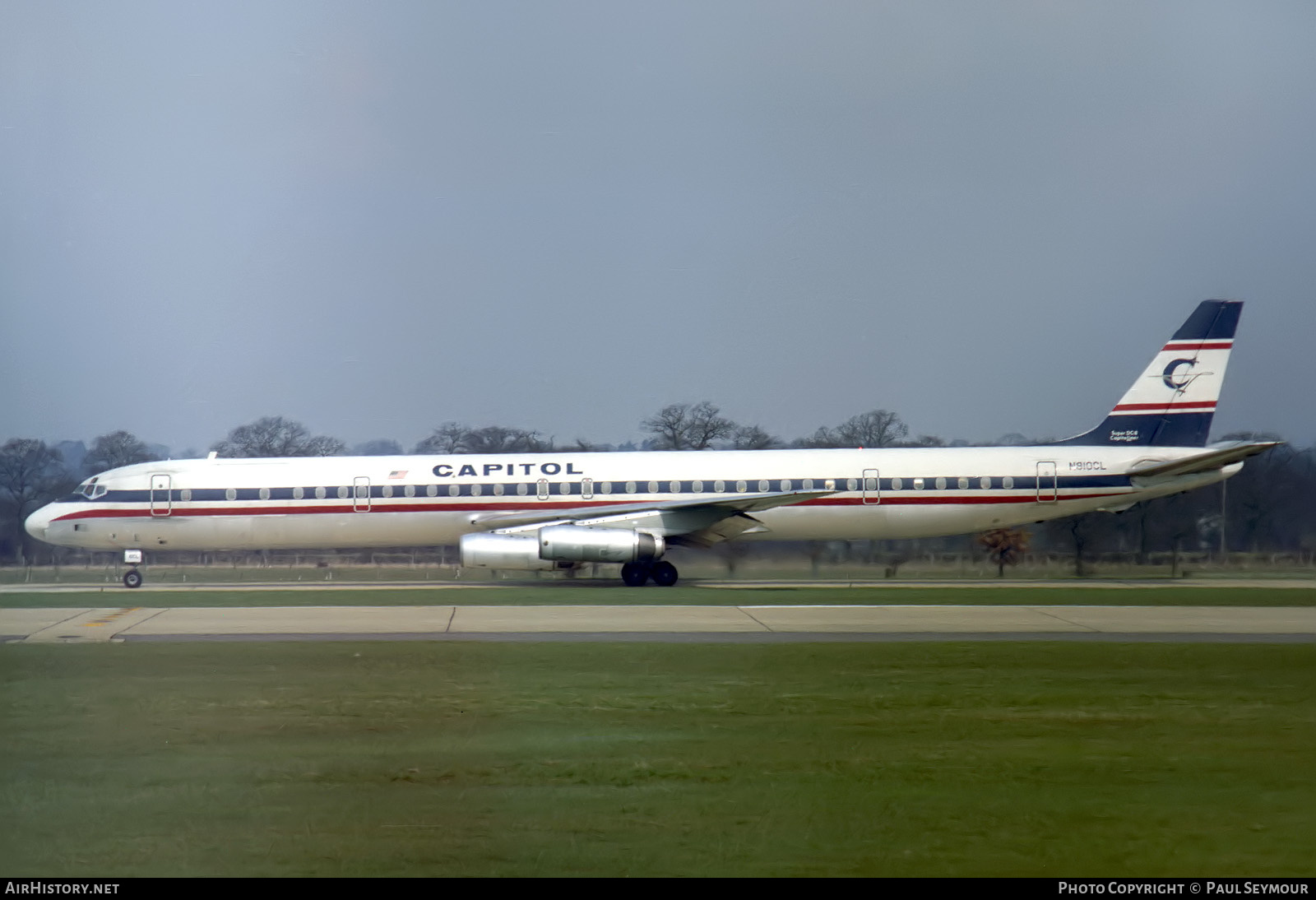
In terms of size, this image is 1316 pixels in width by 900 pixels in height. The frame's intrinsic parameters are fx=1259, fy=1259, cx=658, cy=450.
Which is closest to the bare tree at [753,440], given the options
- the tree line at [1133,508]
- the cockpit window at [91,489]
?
the tree line at [1133,508]

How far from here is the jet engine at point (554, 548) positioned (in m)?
26.5

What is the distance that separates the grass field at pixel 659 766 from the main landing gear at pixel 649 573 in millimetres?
13663

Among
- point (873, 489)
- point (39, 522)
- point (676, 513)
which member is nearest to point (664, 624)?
point (676, 513)

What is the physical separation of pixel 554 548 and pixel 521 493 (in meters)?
3.00

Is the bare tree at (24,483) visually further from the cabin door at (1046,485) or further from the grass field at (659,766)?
the cabin door at (1046,485)

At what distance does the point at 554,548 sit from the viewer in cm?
2653

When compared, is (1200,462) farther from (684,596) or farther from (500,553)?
(500,553)

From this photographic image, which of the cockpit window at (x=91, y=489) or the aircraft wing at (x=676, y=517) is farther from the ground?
the cockpit window at (x=91, y=489)

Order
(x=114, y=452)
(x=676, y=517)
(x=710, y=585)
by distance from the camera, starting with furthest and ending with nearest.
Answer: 1. (x=710, y=585)
2. (x=676, y=517)
3. (x=114, y=452)

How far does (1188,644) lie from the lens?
1560 cm

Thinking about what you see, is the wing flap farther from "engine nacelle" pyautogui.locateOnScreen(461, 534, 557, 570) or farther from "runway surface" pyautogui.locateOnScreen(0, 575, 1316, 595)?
"runway surface" pyautogui.locateOnScreen(0, 575, 1316, 595)

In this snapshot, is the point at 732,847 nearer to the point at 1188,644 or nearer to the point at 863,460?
the point at 1188,644

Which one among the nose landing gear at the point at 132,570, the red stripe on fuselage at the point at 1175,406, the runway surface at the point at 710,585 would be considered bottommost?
the runway surface at the point at 710,585

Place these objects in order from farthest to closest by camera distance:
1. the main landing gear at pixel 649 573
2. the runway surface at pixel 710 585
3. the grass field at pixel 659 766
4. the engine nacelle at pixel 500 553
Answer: the main landing gear at pixel 649 573 → the runway surface at pixel 710 585 → the engine nacelle at pixel 500 553 → the grass field at pixel 659 766
